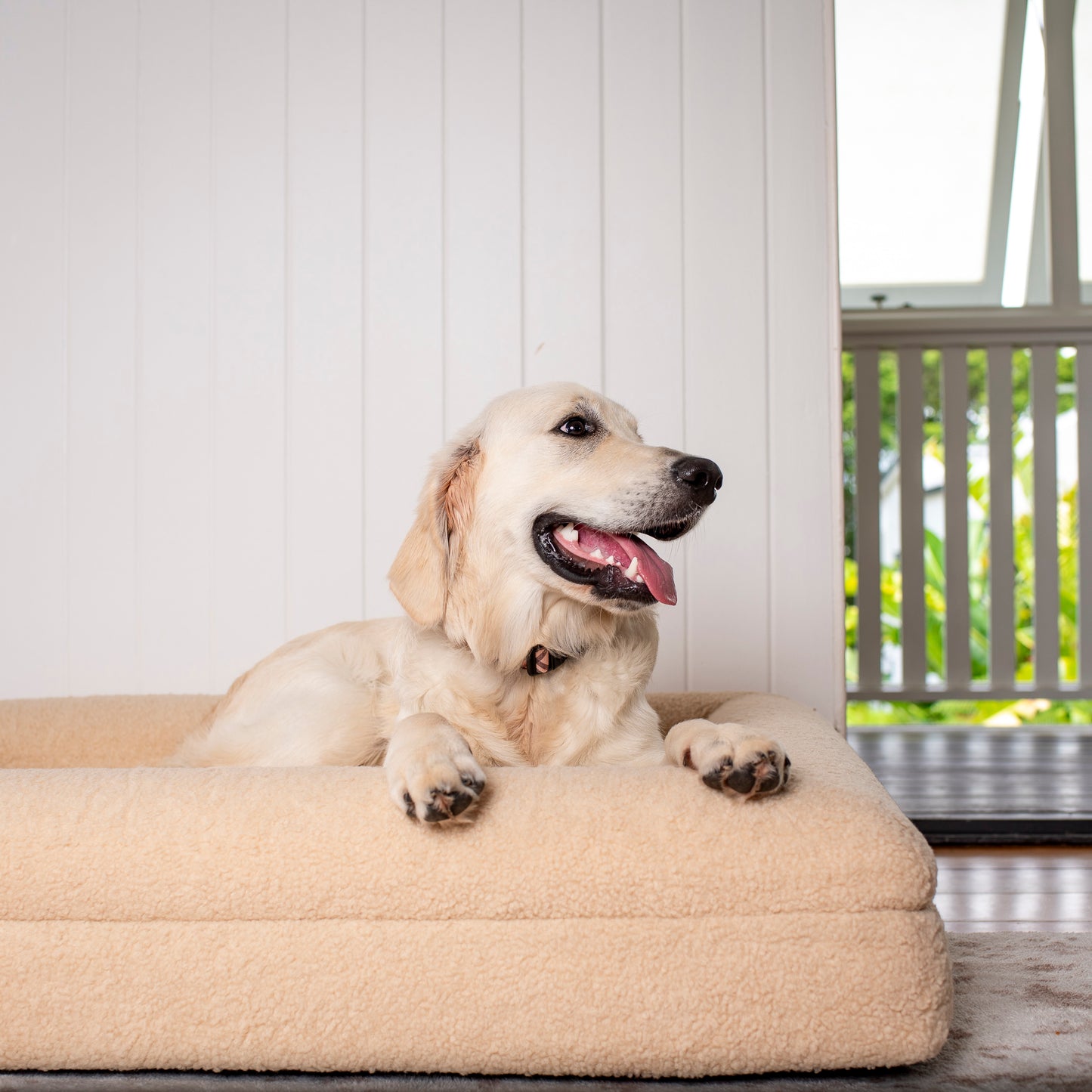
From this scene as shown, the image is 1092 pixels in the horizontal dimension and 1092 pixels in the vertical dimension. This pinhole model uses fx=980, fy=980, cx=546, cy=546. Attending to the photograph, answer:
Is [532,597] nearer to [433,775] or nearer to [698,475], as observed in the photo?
Answer: [698,475]

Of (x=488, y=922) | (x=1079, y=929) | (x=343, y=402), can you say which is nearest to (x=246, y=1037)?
(x=488, y=922)

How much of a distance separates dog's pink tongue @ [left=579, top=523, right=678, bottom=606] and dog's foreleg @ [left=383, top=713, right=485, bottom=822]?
0.39 m

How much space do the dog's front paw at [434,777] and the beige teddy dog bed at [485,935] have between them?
35 mm

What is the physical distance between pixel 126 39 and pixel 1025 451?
4.53 m

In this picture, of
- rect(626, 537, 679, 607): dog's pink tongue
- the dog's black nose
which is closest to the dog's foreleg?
rect(626, 537, 679, 607): dog's pink tongue

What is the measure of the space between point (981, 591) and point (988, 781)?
256 centimetres

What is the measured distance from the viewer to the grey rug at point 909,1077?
119 cm

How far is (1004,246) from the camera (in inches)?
194

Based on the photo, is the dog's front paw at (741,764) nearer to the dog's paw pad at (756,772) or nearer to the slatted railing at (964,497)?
the dog's paw pad at (756,772)

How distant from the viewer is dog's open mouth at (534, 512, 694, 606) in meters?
1.50

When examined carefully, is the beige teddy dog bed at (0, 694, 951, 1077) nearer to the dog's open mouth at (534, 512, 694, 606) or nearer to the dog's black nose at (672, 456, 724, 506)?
the dog's open mouth at (534, 512, 694, 606)

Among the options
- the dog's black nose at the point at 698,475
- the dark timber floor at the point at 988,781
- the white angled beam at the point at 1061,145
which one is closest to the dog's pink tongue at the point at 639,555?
the dog's black nose at the point at 698,475

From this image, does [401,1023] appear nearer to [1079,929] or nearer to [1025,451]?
[1079,929]

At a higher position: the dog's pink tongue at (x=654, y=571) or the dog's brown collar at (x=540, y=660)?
the dog's pink tongue at (x=654, y=571)
